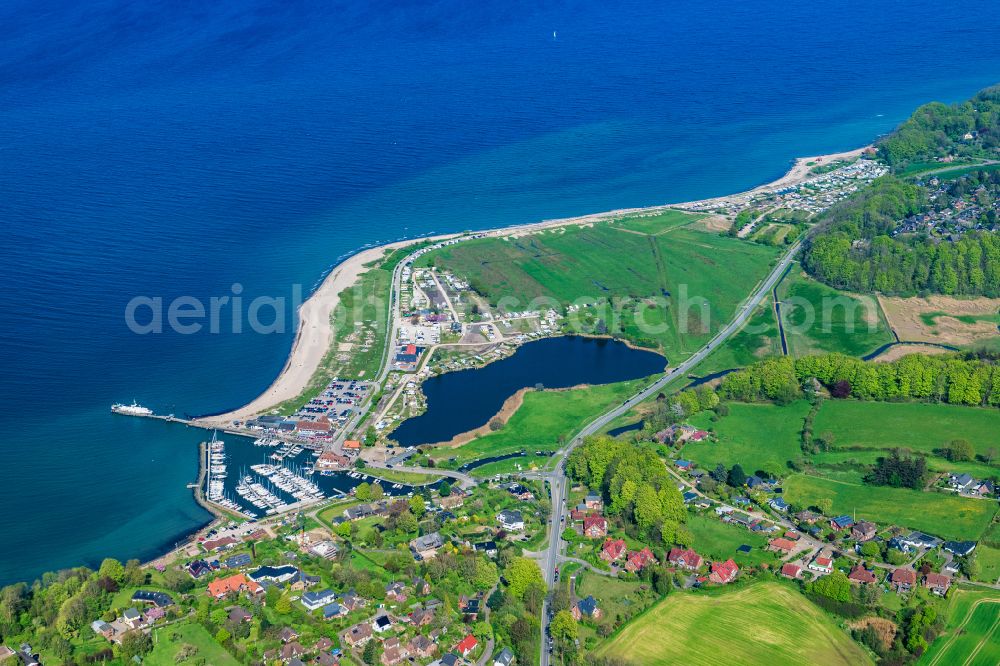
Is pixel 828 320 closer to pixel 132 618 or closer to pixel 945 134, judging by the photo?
pixel 945 134

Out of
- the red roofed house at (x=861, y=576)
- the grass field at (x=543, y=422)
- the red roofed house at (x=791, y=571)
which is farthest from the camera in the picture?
the grass field at (x=543, y=422)

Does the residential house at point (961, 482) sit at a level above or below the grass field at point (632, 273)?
below

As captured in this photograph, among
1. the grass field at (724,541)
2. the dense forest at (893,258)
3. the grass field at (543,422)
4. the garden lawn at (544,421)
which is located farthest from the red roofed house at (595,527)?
the dense forest at (893,258)

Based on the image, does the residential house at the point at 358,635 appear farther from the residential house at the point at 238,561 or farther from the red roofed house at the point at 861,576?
the red roofed house at the point at 861,576

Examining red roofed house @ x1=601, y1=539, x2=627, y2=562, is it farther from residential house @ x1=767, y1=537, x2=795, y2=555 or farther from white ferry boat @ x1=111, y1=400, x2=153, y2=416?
white ferry boat @ x1=111, y1=400, x2=153, y2=416

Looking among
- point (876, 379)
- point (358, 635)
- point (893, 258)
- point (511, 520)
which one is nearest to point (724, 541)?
point (511, 520)

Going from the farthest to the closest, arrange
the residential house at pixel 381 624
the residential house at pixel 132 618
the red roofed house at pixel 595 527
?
1. the red roofed house at pixel 595 527
2. the residential house at pixel 132 618
3. the residential house at pixel 381 624
